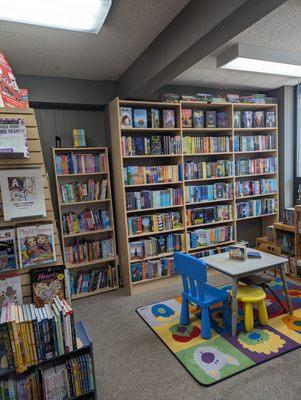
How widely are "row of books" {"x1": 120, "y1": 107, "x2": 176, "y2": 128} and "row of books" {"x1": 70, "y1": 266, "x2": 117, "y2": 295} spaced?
1854mm

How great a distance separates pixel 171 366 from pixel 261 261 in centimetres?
123

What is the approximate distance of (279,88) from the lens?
13.1ft

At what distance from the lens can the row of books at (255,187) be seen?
13.0 feet

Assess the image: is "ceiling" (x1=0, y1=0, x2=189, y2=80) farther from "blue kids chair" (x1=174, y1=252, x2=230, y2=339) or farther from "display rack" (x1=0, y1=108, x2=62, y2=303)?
"blue kids chair" (x1=174, y1=252, x2=230, y2=339)

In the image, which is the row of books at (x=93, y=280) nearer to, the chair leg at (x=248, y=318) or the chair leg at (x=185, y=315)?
the chair leg at (x=185, y=315)

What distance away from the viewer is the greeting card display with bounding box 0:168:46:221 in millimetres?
1591

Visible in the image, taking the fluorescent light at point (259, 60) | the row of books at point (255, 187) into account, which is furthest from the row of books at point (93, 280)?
the fluorescent light at point (259, 60)

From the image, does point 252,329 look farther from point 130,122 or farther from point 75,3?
point 75,3

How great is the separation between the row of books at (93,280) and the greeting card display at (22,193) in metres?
1.93

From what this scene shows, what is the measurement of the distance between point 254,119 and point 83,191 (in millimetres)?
2707

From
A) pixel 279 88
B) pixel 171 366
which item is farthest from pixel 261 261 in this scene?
pixel 279 88

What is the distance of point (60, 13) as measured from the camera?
1792 millimetres

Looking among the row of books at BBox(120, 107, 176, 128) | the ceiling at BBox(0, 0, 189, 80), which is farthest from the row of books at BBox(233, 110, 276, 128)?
the ceiling at BBox(0, 0, 189, 80)

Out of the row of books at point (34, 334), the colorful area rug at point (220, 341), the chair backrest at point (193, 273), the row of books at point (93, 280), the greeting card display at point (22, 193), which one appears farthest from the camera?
the row of books at point (93, 280)
